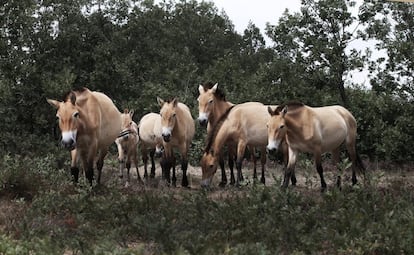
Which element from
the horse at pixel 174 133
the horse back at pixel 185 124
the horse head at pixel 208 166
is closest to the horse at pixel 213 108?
the horse back at pixel 185 124

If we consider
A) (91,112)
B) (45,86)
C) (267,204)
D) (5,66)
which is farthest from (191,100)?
(267,204)

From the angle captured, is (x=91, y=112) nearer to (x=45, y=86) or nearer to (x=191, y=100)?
(x=45, y=86)

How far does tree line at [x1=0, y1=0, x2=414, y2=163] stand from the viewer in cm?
1523

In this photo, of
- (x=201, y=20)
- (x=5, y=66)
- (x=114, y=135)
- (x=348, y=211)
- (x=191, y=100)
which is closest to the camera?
(x=348, y=211)

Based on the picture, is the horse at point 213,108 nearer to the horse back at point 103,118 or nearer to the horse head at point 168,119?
the horse head at point 168,119

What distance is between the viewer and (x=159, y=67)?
28328mm

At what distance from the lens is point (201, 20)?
4228 centimetres

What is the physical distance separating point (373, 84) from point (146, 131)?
22.5ft

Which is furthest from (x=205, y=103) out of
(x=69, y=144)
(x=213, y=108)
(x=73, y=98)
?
(x=69, y=144)

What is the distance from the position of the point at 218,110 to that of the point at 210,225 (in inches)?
265

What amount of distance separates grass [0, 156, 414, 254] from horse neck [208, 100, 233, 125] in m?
4.93

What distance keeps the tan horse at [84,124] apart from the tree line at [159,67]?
7.08 meters

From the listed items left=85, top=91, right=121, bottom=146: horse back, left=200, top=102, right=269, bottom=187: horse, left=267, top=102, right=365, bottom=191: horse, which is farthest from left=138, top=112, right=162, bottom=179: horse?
left=267, top=102, right=365, bottom=191: horse

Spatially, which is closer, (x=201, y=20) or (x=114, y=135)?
(x=114, y=135)
